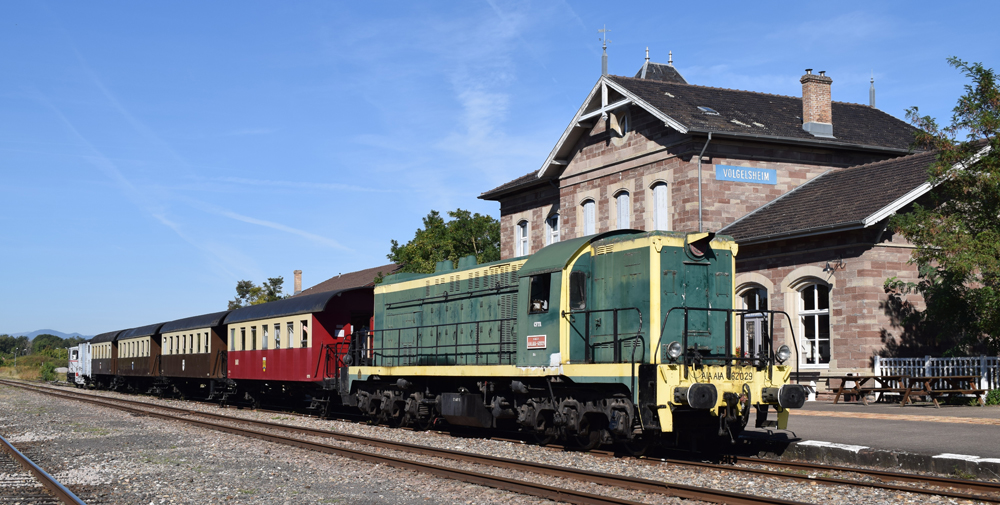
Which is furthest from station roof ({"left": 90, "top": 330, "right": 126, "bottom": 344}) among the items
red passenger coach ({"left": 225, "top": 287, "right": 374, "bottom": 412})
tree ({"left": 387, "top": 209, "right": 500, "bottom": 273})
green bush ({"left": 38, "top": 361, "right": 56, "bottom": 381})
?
green bush ({"left": 38, "top": 361, "right": 56, "bottom": 381})

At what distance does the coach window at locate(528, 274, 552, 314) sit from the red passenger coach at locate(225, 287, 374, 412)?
24.2 ft

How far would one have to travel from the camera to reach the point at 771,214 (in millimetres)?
23531

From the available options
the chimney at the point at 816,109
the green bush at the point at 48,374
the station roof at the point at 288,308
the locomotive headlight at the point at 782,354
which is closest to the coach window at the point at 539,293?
the locomotive headlight at the point at 782,354

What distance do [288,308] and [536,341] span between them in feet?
36.8

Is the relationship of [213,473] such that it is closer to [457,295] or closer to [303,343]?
[457,295]

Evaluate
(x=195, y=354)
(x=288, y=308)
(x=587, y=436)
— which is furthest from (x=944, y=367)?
(x=195, y=354)

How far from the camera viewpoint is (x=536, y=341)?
13.1m

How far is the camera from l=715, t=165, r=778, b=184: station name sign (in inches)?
969

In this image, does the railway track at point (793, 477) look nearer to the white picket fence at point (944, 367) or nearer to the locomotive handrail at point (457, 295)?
the locomotive handrail at point (457, 295)

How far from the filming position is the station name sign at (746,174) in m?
24.6

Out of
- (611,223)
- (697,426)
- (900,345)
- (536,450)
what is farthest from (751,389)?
(611,223)

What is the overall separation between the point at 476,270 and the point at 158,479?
6.66 metres

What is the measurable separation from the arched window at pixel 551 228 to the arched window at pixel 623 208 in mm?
4751

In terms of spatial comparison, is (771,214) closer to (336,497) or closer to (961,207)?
(961,207)
